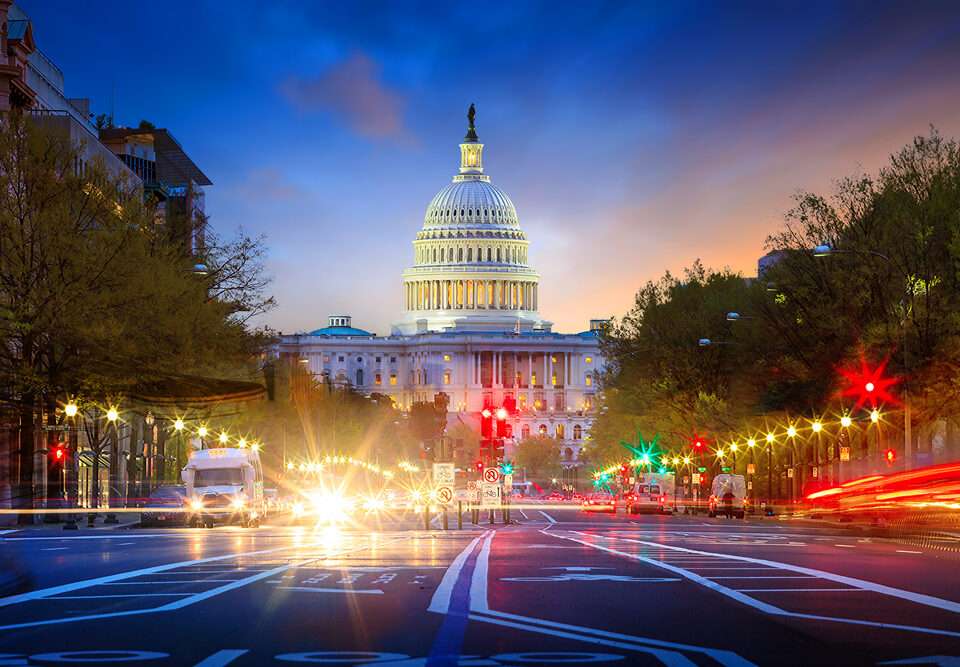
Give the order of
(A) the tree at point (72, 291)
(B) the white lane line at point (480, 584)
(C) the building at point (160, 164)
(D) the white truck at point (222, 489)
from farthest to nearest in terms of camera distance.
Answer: (C) the building at point (160, 164) < (D) the white truck at point (222, 489) < (A) the tree at point (72, 291) < (B) the white lane line at point (480, 584)

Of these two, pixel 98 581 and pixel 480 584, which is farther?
pixel 98 581

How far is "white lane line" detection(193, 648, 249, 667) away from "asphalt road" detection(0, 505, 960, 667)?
0.02m

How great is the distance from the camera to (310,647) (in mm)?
14164

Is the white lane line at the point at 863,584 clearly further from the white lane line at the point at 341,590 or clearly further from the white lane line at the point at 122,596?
the white lane line at the point at 122,596

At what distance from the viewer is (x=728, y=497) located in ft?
296

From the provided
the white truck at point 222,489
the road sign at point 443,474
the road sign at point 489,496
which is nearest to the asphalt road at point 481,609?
the road sign at point 489,496

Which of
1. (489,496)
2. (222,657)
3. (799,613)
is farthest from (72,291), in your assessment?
(222,657)

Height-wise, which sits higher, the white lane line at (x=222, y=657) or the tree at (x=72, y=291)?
the tree at (x=72, y=291)

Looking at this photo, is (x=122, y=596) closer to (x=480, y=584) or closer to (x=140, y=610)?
(x=140, y=610)

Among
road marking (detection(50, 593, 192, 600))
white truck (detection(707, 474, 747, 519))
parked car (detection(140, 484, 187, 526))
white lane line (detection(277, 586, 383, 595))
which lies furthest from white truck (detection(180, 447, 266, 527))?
road marking (detection(50, 593, 192, 600))

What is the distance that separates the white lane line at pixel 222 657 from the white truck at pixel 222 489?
5047 centimetres

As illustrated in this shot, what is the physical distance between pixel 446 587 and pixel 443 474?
41900 mm

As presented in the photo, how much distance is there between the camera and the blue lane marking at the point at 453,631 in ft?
43.1

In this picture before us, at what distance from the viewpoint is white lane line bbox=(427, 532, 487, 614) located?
18.1 m
